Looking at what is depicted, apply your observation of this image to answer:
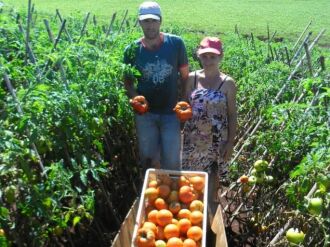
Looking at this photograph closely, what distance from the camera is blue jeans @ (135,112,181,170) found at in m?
3.48

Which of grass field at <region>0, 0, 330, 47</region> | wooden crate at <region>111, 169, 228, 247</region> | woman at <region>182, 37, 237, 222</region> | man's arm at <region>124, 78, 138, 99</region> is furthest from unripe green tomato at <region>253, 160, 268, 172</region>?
grass field at <region>0, 0, 330, 47</region>

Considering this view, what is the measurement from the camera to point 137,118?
351cm

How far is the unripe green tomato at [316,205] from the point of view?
7.00ft

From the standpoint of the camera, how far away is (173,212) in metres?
2.73

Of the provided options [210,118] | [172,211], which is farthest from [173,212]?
[210,118]

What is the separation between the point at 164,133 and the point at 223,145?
1.65 feet

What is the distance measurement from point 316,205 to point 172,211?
3.11ft

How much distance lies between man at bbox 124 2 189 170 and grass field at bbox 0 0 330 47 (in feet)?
39.0

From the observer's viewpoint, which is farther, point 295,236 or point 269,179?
point 269,179

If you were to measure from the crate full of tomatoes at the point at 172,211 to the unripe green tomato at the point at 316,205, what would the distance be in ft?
2.16

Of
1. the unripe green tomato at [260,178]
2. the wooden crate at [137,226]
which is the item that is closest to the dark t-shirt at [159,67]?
the wooden crate at [137,226]

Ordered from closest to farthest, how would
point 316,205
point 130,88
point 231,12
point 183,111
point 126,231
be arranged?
point 316,205 → point 126,231 → point 183,111 → point 130,88 → point 231,12

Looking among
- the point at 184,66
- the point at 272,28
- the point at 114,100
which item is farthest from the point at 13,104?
the point at 272,28

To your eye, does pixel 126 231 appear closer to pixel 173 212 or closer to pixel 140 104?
pixel 173 212
